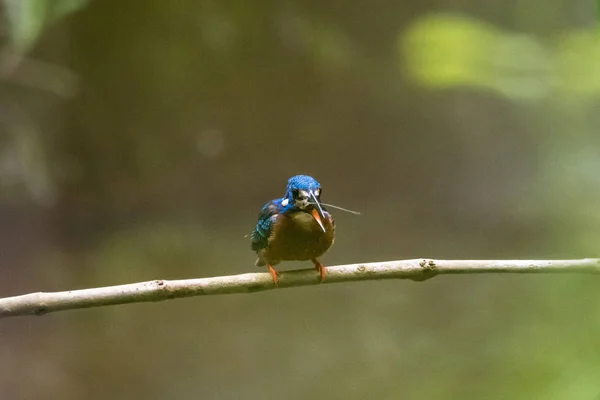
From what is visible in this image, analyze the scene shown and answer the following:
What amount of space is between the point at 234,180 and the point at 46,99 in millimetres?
712

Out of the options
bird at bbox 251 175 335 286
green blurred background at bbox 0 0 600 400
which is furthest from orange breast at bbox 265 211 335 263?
green blurred background at bbox 0 0 600 400

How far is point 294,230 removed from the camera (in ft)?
3.60

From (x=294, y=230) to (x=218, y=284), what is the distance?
0.56 feet

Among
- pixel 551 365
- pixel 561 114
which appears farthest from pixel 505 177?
pixel 551 365

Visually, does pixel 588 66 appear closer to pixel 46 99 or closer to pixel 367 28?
pixel 367 28

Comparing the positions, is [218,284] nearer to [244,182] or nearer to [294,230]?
[294,230]

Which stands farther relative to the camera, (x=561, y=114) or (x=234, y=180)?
(x=234, y=180)

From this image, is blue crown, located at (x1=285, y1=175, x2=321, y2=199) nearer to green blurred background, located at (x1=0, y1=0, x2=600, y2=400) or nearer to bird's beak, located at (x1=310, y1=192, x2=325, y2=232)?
bird's beak, located at (x1=310, y1=192, x2=325, y2=232)

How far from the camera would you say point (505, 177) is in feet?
6.93

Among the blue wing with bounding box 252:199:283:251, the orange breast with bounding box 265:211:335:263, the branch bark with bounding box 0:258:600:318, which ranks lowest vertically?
the branch bark with bounding box 0:258:600:318

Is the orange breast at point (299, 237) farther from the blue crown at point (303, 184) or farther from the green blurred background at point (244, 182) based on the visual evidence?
the green blurred background at point (244, 182)

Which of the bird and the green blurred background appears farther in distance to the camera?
the green blurred background

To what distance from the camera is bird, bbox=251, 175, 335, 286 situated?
3.51ft

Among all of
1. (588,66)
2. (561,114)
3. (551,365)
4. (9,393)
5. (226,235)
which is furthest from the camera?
(226,235)
